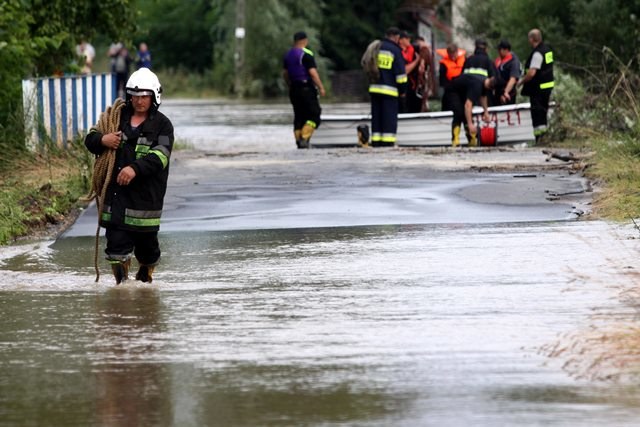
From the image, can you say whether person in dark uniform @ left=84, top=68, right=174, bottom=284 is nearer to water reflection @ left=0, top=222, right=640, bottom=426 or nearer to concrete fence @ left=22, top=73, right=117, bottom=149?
water reflection @ left=0, top=222, right=640, bottom=426

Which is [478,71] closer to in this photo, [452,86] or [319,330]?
[452,86]

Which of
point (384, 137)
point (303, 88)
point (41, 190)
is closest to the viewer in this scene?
point (41, 190)

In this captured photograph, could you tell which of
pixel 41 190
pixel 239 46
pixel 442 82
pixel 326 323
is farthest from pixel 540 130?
pixel 239 46

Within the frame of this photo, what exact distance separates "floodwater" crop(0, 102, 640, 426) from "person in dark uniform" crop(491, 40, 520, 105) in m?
10.7

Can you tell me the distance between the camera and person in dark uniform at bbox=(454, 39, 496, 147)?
23.5m

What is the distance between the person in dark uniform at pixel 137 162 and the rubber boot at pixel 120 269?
0.04 feet

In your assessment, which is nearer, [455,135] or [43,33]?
[43,33]

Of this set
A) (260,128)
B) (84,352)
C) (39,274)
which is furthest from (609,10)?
(84,352)

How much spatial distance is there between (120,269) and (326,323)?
2.21m

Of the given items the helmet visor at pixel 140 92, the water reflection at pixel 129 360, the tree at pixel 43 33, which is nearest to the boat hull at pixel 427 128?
the tree at pixel 43 33

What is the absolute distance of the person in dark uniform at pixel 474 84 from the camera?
23.5 meters

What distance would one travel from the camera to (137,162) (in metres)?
9.75

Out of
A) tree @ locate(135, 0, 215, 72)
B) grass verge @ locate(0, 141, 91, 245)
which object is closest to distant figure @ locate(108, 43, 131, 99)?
grass verge @ locate(0, 141, 91, 245)

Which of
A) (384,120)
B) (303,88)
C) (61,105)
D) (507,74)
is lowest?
(384,120)
